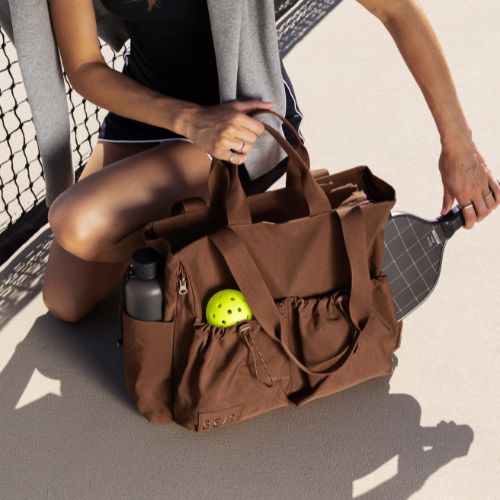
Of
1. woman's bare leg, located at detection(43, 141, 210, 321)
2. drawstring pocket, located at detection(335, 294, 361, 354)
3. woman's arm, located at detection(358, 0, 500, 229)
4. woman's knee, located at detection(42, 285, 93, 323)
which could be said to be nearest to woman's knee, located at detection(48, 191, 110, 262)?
woman's bare leg, located at detection(43, 141, 210, 321)

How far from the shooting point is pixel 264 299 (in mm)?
1356

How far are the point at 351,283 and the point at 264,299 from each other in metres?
0.16

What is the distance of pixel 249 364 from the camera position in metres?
1.41

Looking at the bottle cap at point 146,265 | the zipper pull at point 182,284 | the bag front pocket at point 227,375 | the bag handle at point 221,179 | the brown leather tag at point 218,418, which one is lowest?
the brown leather tag at point 218,418

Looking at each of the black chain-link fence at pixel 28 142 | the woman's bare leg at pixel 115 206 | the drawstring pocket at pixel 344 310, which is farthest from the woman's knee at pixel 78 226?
the drawstring pocket at pixel 344 310

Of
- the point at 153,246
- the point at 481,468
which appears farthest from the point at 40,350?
the point at 481,468

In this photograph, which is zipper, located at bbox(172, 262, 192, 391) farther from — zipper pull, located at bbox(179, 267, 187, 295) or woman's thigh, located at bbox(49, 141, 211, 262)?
woman's thigh, located at bbox(49, 141, 211, 262)

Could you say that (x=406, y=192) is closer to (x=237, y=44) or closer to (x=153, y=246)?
(x=237, y=44)

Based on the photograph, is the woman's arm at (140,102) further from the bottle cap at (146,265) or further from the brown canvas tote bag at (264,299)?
the bottle cap at (146,265)

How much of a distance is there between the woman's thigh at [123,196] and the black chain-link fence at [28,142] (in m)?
0.35

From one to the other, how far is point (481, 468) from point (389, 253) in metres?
0.39

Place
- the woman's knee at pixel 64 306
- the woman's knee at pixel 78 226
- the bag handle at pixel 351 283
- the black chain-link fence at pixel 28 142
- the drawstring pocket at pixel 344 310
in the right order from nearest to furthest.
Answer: the bag handle at pixel 351 283 → the drawstring pocket at pixel 344 310 → the woman's knee at pixel 78 226 → the woman's knee at pixel 64 306 → the black chain-link fence at pixel 28 142

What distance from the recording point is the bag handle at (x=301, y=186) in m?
1.34

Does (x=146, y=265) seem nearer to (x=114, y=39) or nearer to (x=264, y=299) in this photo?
(x=264, y=299)
